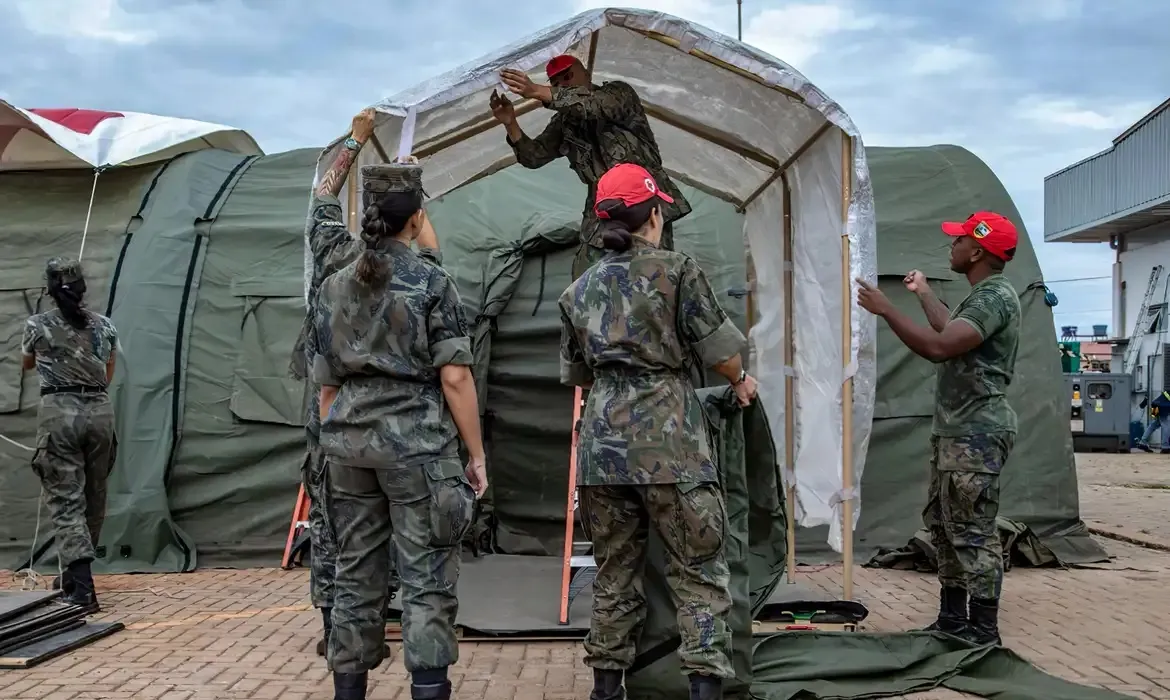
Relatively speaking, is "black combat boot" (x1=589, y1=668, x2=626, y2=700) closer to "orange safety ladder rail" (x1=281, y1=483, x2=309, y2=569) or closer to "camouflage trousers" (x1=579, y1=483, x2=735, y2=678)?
"camouflage trousers" (x1=579, y1=483, x2=735, y2=678)

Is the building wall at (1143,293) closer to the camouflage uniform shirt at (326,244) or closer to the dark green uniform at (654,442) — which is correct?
the dark green uniform at (654,442)

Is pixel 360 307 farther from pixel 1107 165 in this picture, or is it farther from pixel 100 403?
pixel 1107 165

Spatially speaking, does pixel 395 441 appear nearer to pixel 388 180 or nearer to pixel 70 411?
pixel 388 180

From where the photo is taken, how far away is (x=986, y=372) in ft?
15.5

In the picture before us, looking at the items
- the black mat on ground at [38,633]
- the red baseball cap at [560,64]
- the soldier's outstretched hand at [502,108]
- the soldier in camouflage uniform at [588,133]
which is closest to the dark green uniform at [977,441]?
the soldier in camouflage uniform at [588,133]

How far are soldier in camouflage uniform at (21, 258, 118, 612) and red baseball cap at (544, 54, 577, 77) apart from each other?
9.32 feet

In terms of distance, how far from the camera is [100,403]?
591 cm

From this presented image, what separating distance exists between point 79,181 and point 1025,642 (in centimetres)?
711

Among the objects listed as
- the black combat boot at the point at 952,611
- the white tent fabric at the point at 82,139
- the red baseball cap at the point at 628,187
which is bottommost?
the black combat boot at the point at 952,611

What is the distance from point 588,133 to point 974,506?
2.44 meters

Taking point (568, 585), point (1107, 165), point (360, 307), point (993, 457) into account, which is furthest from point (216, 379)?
point (1107, 165)

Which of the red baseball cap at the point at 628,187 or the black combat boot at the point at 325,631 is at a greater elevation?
the red baseball cap at the point at 628,187

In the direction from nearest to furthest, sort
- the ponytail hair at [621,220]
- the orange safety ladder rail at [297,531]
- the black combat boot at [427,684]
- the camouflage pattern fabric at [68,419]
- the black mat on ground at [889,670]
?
the black combat boot at [427,684] → the ponytail hair at [621,220] → the black mat on ground at [889,670] → the camouflage pattern fabric at [68,419] → the orange safety ladder rail at [297,531]

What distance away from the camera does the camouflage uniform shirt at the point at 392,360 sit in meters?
3.31
